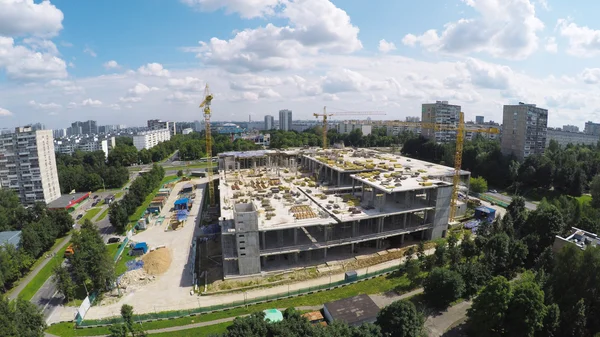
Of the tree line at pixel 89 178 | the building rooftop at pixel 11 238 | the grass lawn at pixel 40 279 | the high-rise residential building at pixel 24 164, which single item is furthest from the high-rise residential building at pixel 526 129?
the high-rise residential building at pixel 24 164

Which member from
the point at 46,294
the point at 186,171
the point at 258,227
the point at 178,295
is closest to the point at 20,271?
Answer: the point at 46,294

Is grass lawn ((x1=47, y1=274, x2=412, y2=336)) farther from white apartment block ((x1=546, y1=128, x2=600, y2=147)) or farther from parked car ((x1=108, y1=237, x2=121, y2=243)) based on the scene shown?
white apartment block ((x1=546, y1=128, x2=600, y2=147))

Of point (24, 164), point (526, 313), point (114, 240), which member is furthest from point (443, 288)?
point (24, 164)

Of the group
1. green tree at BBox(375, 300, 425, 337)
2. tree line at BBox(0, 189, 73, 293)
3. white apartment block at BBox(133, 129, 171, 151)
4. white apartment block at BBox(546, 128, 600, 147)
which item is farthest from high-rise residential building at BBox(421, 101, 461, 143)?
white apartment block at BBox(133, 129, 171, 151)

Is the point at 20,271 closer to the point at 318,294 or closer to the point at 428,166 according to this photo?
the point at 318,294

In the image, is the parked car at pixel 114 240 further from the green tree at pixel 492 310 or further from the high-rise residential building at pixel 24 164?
the green tree at pixel 492 310
